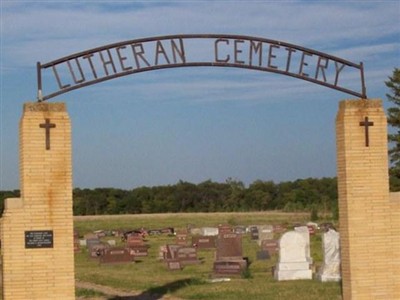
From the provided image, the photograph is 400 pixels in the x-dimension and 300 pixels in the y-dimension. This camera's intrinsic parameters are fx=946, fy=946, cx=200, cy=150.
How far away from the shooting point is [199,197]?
4587 inches

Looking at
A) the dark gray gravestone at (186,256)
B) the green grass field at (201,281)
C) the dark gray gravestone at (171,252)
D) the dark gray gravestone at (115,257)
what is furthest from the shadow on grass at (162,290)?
the dark gray gravestone at (115,257)

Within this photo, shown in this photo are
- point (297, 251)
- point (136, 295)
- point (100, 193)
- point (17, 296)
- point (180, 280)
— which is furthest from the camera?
point (100, 193)

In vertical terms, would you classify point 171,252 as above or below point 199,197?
below

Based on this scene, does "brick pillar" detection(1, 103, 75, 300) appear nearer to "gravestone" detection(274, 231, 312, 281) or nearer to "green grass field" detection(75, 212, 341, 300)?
"green grass field" detection(75, 212, 341, 300)

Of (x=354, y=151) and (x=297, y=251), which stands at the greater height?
(x=354, y=151)

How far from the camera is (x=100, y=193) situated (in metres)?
109

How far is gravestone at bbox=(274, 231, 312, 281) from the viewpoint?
86.9ft

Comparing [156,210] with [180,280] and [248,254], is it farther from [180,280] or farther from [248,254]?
[180,280]

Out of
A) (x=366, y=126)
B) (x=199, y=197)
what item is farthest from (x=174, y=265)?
(x=199, y=197)

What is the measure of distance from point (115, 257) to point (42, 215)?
22.7 m

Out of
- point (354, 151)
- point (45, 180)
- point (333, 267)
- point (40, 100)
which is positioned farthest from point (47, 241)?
point (333, 267)

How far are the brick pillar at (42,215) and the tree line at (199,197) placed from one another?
277 feet

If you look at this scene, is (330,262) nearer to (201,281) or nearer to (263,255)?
(201,281)

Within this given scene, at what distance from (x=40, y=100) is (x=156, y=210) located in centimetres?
9435
